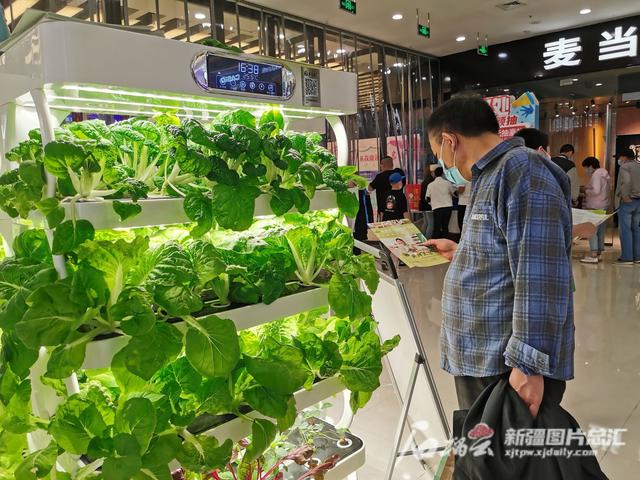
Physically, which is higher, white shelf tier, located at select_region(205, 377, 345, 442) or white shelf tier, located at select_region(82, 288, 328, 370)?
white shelf tier, located at select_region(82, 288, 328, 370)

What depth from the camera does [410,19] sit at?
8.05 metres

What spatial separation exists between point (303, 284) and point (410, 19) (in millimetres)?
7667

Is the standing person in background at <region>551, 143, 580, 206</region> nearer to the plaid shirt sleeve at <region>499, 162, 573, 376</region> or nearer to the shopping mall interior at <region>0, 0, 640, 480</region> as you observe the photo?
the shopping mall interior at <region>0, 0, 640, 480</region>

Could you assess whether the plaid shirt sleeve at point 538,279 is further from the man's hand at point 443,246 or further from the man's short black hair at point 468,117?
the man's hand at point 443,246

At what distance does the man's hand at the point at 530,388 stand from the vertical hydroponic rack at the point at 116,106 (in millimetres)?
494

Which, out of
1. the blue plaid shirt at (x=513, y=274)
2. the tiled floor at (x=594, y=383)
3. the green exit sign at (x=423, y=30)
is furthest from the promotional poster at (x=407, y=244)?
the green exit sign at (x=423, y=30)

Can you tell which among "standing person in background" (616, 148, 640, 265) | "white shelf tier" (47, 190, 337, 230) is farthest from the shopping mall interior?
"standing person in background" (616, 148, 640, 265)

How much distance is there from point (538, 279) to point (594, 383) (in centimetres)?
237

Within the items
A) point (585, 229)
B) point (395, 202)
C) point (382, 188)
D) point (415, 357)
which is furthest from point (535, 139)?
point (382, 188)

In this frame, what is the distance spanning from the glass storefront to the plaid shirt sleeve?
5.40 m

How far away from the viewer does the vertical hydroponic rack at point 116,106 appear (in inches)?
37.6

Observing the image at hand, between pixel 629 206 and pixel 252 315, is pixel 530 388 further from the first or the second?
pixel 629 206

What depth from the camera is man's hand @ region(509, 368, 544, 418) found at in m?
1.60

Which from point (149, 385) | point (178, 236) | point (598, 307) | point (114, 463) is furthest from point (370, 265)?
point (598, 307)
